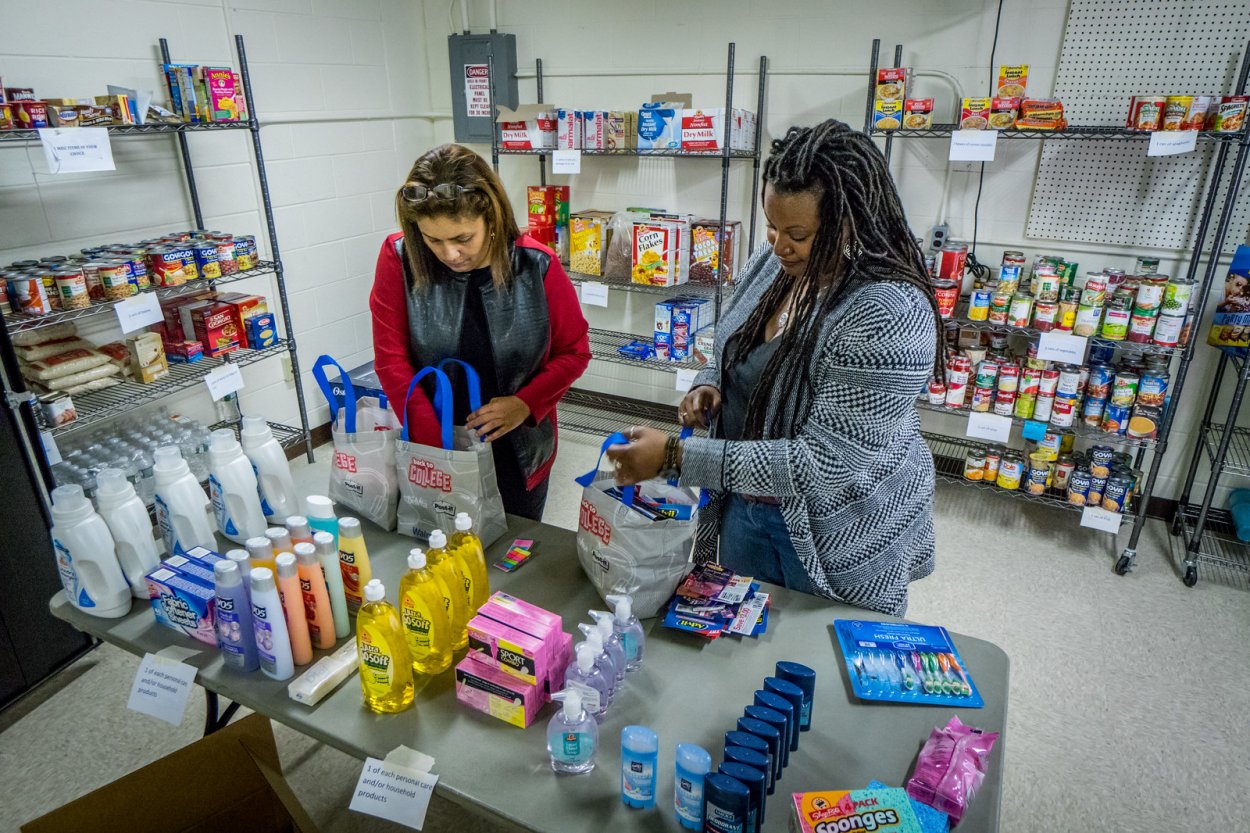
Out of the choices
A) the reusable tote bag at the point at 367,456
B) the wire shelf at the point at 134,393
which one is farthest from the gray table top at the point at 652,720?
the wire shelf at the point at 134,393

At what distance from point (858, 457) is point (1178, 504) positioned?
9.86ft

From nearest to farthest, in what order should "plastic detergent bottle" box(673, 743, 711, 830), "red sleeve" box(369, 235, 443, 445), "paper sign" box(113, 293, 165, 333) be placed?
"plastic detergent bottle" box(673, 743, 711, 830), "red sleeve" box(369, 235, 443, 445), "paper sign" box(113, 293, 165, 333)

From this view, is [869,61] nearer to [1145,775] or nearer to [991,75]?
[991,75]

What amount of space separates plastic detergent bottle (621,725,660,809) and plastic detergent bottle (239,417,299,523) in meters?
0.98

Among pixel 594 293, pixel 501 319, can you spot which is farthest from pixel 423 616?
pixel 594 293

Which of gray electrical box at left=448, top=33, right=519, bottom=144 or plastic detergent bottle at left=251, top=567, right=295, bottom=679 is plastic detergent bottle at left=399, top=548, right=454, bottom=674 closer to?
plastic detergent bottle at left=251, top=567, right=295, bottom=679

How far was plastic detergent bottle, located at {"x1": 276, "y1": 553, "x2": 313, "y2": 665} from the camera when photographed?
1228 millimetres

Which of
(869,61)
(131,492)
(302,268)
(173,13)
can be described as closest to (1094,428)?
(869,61)

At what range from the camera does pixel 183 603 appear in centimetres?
136

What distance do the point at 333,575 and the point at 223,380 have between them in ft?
7.25

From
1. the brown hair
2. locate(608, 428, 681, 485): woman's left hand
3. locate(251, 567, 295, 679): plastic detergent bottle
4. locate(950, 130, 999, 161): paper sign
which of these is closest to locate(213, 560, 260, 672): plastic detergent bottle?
locate(251, 567, 295, 679): plastic detergent bottle

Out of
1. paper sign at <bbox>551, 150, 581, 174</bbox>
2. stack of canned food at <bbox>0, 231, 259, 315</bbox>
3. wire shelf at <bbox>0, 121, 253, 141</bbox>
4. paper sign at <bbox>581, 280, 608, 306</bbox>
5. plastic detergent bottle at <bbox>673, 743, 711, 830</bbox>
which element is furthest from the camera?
paper sign at <bbox>581, 280, 608, 306</bbox>

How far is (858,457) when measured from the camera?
4.29 ft

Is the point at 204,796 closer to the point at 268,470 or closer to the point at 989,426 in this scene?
the point at 268,470
